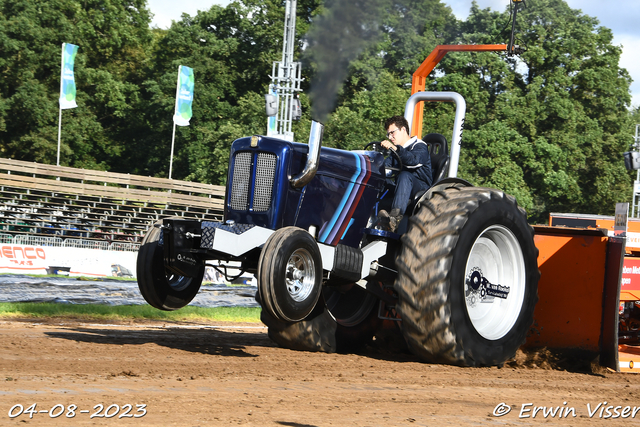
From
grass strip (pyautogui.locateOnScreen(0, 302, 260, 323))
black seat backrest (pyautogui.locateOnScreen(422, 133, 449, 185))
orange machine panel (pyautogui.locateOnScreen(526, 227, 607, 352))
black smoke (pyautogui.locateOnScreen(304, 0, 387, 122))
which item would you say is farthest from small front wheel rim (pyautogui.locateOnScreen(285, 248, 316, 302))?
grass strip (pyautogui.locateOnScreen(0, 302, 260, 323))

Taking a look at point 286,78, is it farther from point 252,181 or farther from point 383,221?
point 252,181

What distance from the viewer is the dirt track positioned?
4312 millimetres

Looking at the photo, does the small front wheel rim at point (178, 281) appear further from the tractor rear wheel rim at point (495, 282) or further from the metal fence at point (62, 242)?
the metal fence at point (62, 242)

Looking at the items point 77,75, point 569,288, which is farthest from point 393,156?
point 77,75

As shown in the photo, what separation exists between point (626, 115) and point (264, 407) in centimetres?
4410

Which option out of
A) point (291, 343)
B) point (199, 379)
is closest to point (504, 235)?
point (291, 343)

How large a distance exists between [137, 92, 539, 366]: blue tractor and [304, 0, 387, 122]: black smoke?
2.69 m

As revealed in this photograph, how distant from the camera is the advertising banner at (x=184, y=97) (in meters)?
33.2

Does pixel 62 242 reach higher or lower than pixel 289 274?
lower

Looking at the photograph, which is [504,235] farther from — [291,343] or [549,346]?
[291,343]

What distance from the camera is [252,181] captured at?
6.79 meters

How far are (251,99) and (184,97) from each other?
219 inches

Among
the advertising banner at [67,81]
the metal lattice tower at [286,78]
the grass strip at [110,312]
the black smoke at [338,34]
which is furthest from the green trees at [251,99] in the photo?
the black smoke at [338,34]

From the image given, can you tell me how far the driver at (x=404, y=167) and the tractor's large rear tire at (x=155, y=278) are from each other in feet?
6.06
